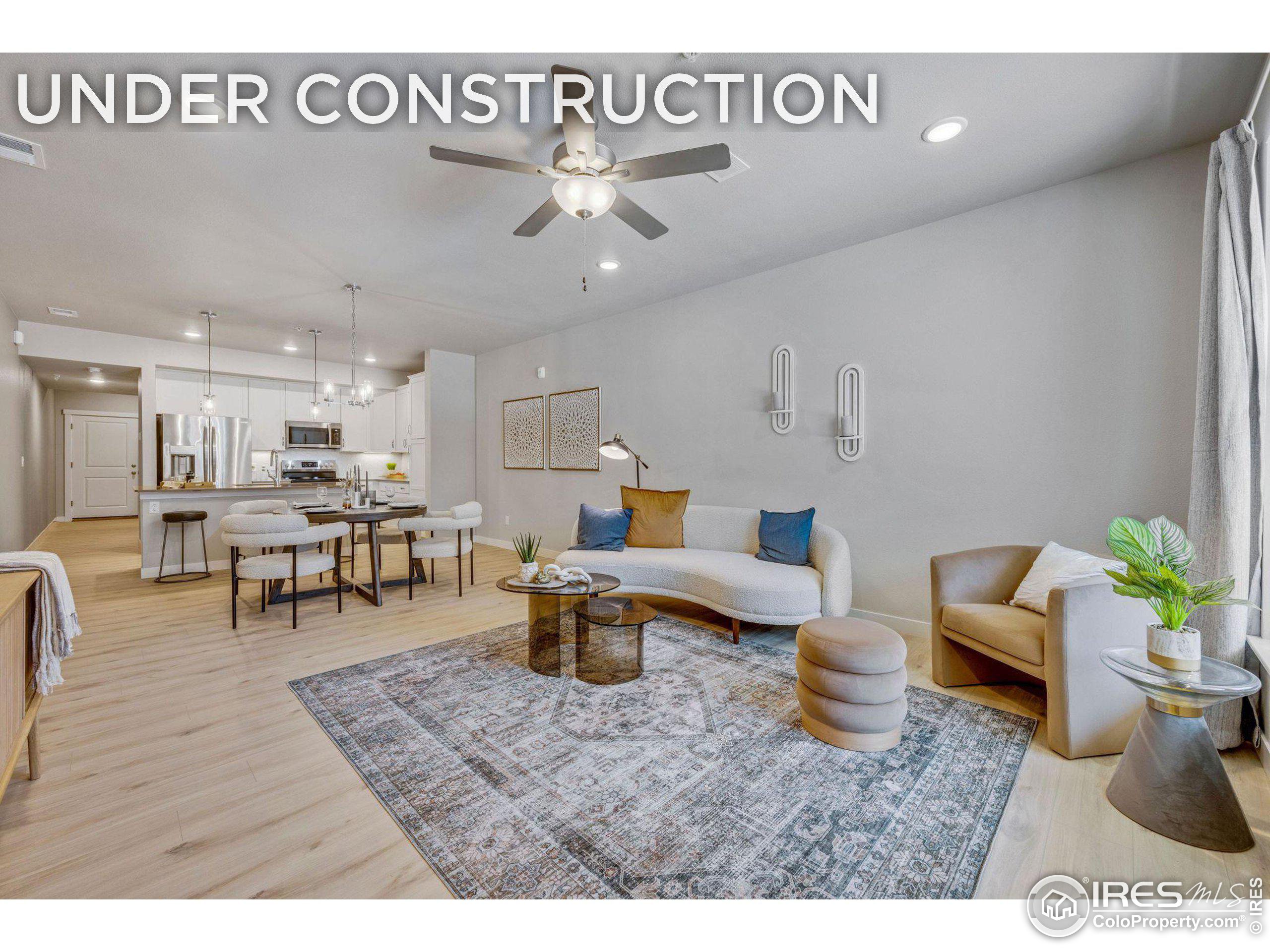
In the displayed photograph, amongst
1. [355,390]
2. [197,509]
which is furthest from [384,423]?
[355,390]

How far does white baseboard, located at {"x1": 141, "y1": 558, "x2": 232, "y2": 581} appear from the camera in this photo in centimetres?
534

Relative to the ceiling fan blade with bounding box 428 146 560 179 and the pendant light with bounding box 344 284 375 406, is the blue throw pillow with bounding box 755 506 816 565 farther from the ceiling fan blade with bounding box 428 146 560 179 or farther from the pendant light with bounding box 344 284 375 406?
the pendant light with bounding box 344 284 375 406

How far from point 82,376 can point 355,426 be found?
448 cm

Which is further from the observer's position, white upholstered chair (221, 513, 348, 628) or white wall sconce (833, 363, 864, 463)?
white wall sconce (833, 363, 864, 463)

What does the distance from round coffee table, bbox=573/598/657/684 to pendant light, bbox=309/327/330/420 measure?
3.91 meters

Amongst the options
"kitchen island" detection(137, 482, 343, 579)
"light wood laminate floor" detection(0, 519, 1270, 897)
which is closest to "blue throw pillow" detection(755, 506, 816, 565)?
"light wood laminate floor" detection(0, 519, 1270, 897)

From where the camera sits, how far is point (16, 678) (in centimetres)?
172

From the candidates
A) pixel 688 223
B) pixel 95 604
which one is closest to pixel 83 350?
pixel 95 604

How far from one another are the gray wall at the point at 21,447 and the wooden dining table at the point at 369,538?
290 cm

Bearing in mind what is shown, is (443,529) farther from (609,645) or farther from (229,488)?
(229,488)

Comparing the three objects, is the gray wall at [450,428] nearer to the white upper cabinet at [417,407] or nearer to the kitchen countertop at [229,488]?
the white upper cabinet at [417,407]

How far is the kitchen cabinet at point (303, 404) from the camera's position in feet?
24.2
